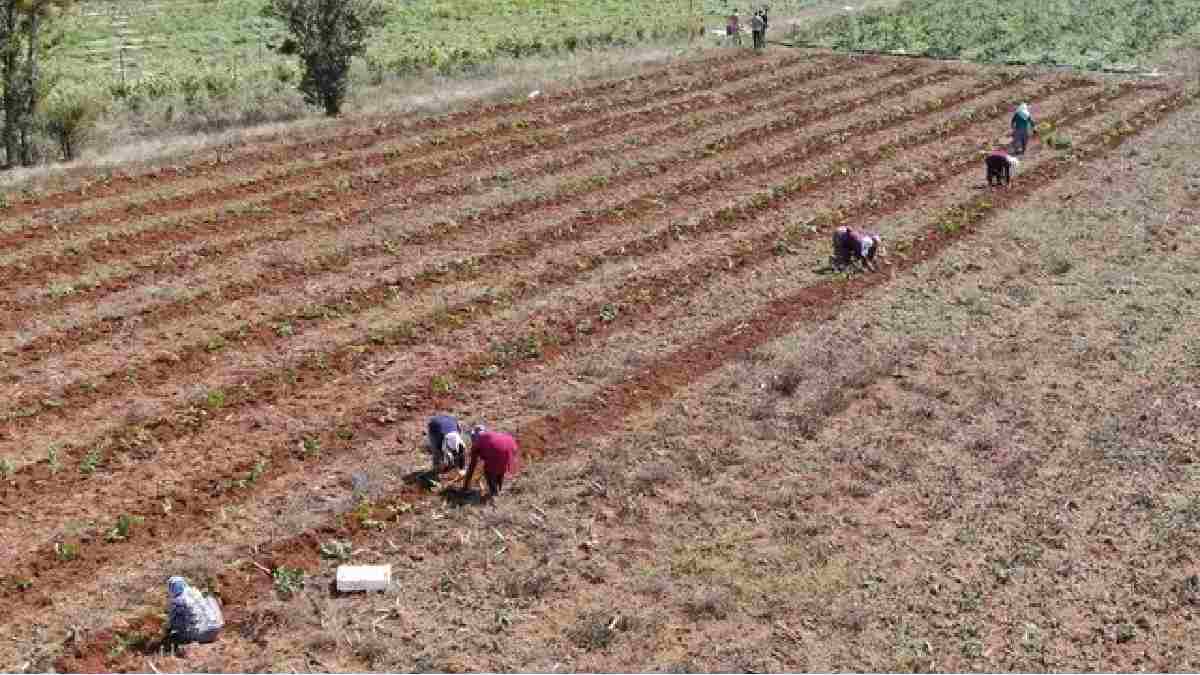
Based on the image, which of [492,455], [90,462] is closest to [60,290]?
[90,462]

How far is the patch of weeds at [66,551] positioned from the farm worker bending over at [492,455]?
393 cm

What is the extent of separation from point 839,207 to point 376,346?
10370mm

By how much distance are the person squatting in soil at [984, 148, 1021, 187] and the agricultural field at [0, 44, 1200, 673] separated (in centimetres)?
49

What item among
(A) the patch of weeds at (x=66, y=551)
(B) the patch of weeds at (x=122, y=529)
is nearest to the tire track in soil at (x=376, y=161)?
(B) the patch of weeds at (x=122, y=529)

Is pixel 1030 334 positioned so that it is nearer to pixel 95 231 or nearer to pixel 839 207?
pixel 839 207

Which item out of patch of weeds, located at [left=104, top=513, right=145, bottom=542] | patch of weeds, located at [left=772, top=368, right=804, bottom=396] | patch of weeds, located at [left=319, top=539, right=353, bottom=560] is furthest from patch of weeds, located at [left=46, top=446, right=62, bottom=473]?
patch of weeds, located at [left=772, top=368, right=804, bottom=396]

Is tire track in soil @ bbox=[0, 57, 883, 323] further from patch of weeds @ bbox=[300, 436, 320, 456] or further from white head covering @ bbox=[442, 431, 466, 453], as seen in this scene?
white head covering @ bbox=[442, 431, 466, 453]

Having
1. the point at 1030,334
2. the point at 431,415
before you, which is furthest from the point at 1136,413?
the point at 431,415

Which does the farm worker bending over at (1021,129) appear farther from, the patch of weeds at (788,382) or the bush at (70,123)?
→ the bush at (70,123)

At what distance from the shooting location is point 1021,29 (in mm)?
45688

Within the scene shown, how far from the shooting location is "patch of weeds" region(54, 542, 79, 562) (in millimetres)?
12047

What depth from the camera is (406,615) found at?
1118 cm

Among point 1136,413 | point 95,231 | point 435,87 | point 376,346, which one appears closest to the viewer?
point 1136,413

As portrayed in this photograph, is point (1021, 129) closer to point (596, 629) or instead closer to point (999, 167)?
point (999, 167)
